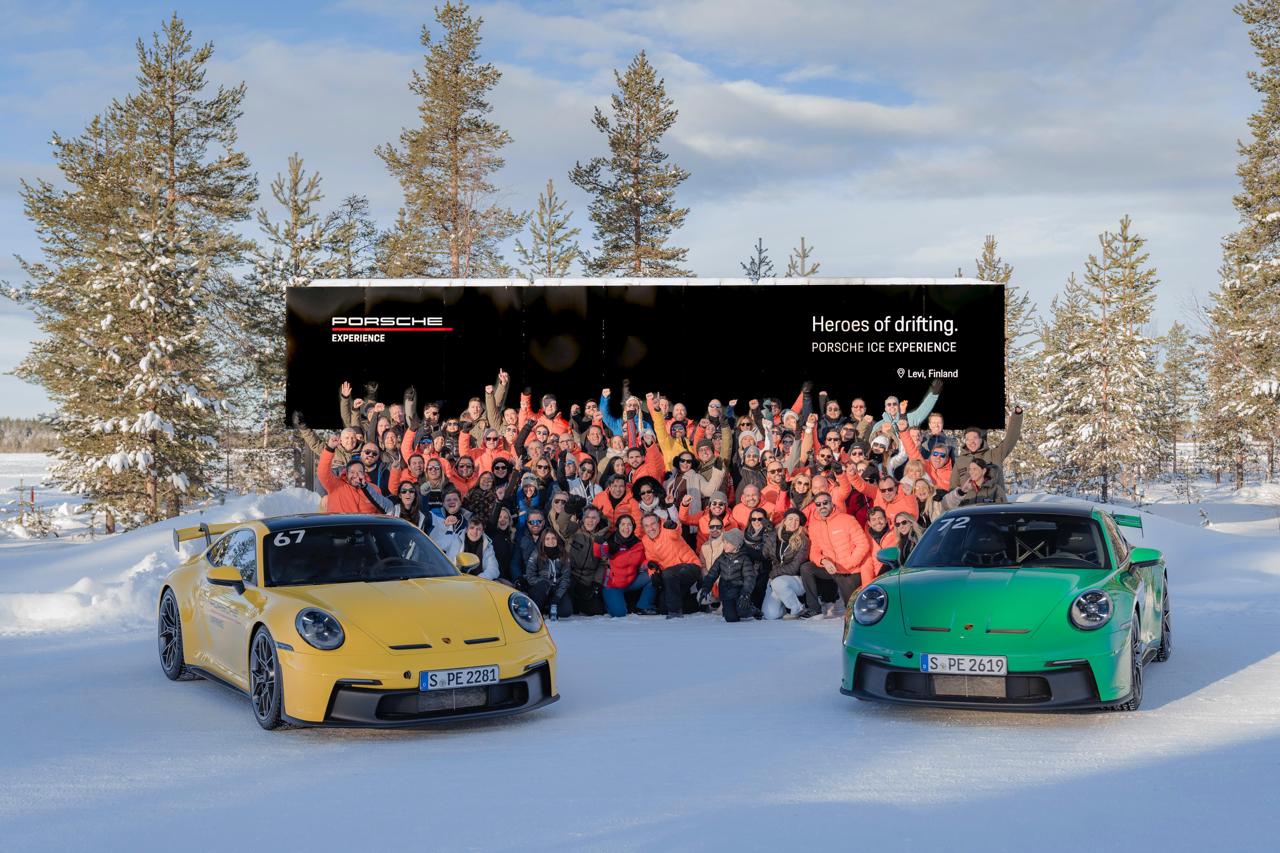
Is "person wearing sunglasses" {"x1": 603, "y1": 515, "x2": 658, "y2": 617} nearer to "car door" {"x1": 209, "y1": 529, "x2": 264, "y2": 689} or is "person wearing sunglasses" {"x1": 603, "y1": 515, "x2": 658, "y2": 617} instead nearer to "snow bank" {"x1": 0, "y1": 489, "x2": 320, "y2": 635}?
"snow bank" {"x1": 0, "y1": 489, "x2": 320, "y2": 635}

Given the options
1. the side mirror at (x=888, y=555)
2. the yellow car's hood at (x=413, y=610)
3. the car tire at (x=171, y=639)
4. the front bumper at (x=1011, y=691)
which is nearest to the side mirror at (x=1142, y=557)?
the front bumper at (x=1011, y=691)

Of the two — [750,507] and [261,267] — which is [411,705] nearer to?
[750,507]

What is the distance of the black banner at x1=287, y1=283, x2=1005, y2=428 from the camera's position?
2247 centimetres

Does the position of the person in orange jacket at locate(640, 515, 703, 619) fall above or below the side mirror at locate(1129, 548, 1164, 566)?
below

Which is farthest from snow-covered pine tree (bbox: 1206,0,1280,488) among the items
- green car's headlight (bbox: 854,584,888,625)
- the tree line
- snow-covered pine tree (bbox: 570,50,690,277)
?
green car's headlight (bbox: 854,584,888,625)

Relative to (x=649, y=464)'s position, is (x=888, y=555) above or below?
below

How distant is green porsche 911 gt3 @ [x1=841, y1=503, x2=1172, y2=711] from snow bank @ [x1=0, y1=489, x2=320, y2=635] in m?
8.56

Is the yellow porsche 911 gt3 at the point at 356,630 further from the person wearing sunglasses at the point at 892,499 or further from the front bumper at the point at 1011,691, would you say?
the person wearing sunglasses at the point at 892,499

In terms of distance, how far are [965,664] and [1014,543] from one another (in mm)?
1755

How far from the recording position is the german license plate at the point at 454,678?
7418 millimetres

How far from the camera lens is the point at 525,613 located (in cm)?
825

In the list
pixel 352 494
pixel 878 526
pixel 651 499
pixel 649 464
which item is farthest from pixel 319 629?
pixel 649 464

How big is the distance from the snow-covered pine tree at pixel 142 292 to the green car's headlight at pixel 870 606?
26.7m

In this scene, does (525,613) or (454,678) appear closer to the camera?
(454,678)
